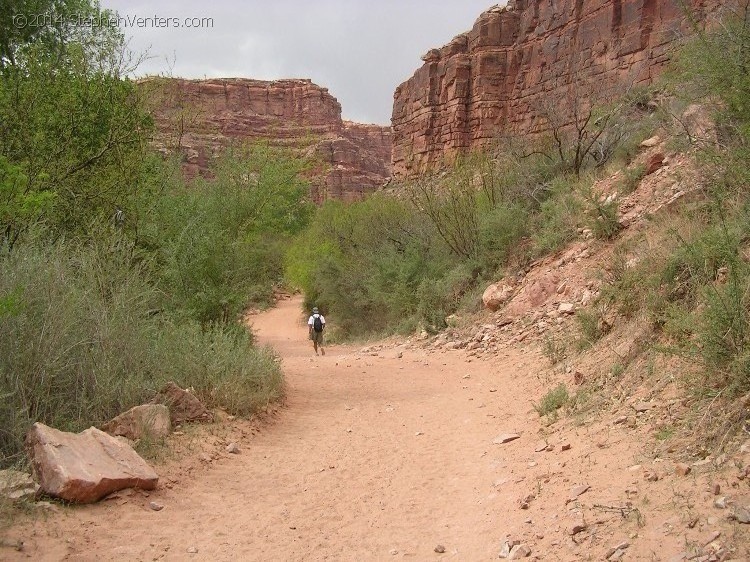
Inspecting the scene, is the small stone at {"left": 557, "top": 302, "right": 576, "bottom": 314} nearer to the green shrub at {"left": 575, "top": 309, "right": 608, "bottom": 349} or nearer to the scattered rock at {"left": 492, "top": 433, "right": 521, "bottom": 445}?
the green shrub at {"left": 575, "top": 309, "right": 608, "bottom": 349}

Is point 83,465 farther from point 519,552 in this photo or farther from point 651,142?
point 651,142

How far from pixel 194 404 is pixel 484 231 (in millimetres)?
11333

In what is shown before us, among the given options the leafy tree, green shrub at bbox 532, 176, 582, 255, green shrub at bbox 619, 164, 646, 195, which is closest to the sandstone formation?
green shrub at bbox 532, 176, 582, 255

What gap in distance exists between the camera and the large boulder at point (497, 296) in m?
15.1

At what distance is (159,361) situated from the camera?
7965 millimetres

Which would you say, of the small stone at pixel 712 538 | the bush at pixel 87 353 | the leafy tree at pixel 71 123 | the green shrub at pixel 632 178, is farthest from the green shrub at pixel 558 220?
the small stone at pixel 712 538

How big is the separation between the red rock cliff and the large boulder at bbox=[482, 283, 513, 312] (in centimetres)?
2171

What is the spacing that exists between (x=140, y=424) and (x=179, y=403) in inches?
34.5

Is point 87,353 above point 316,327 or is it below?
above

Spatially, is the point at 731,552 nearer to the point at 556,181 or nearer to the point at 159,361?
the point at 159,361

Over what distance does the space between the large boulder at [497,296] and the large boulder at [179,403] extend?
897 cm

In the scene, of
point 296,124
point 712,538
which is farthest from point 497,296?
point 296,124

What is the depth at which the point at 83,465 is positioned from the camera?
5.30 metres

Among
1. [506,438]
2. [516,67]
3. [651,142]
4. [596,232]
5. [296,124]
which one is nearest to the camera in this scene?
[506,438]
